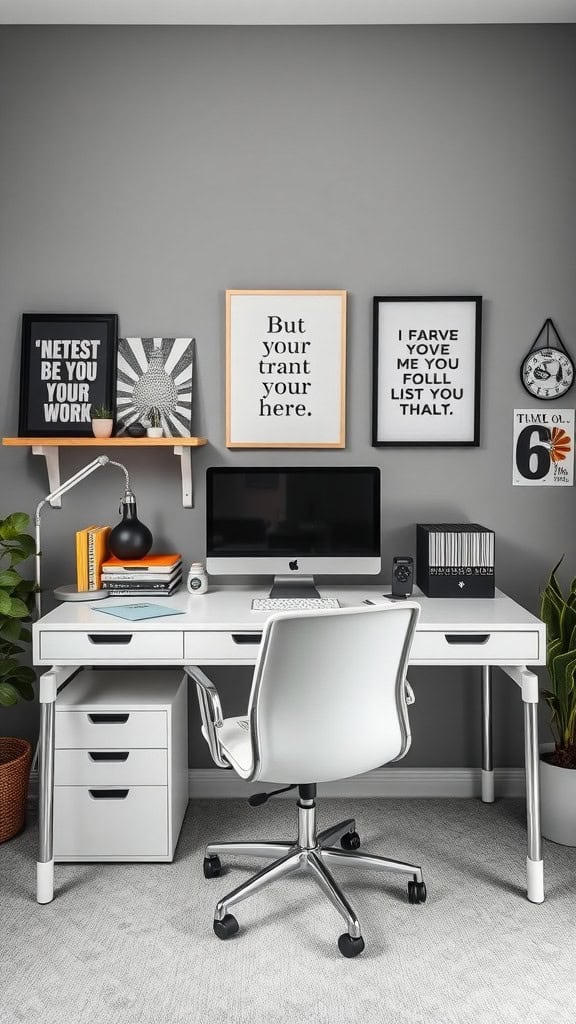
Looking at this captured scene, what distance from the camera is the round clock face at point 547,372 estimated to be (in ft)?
10.2

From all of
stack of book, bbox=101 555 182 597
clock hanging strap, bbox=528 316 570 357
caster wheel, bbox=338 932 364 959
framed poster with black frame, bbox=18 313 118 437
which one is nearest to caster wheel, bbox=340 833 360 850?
caster wheel, bbox=338 932 364 959

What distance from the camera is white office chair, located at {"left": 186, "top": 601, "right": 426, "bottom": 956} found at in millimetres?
1999

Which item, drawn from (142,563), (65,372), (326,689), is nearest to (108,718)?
(142,563)

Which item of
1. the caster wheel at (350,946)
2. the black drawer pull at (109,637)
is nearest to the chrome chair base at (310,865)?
the caster wheel at (350,946)

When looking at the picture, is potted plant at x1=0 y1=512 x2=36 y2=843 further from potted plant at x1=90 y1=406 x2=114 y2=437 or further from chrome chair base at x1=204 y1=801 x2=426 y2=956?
chrome chair base at x1=204 y1=801 x2=426 y2=956

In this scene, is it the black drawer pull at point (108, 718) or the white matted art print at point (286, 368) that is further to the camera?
the white matted art print at point (286, 368)

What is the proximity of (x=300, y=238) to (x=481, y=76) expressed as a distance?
89 cm

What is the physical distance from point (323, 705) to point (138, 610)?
0.83 meters

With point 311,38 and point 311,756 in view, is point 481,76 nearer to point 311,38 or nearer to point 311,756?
point 311,38

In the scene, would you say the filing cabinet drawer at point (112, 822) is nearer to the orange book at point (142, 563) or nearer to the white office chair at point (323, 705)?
the white office chair at point (323, 705)

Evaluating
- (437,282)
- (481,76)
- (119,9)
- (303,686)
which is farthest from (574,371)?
(119,9)

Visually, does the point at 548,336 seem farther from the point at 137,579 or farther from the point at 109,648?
the point at 109,648

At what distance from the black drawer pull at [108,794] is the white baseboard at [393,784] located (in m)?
0.57

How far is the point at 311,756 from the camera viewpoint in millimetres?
2090
